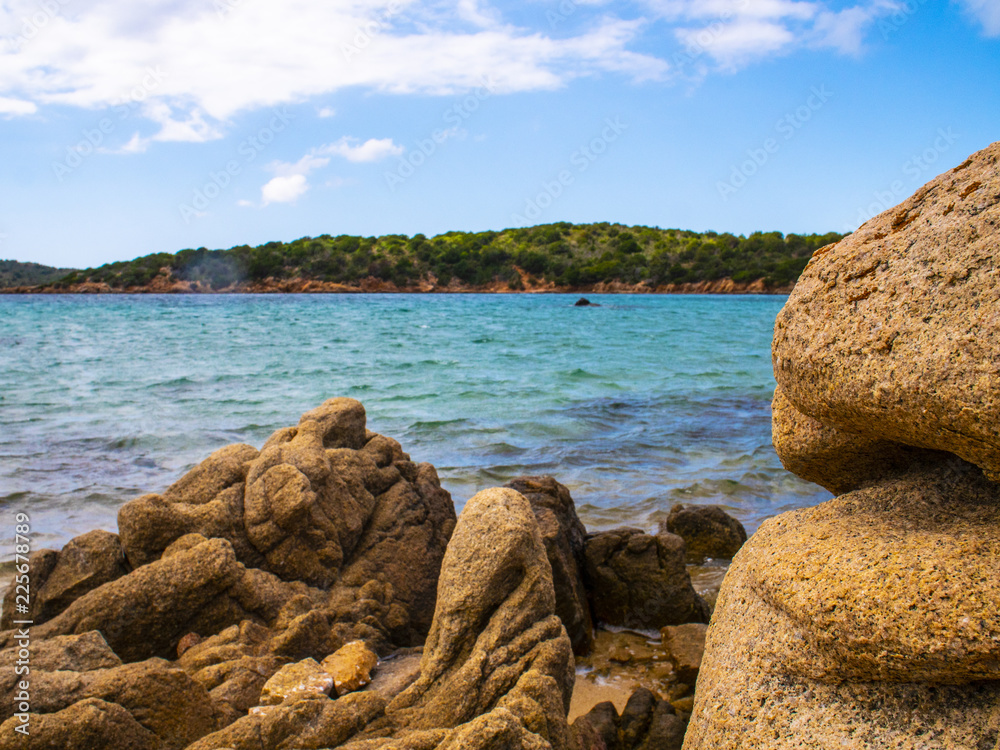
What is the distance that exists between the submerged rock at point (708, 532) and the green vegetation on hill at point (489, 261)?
86.5 m

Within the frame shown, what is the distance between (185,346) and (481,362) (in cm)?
1320

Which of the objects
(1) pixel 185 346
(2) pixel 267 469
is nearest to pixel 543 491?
(2) pixel 267 469

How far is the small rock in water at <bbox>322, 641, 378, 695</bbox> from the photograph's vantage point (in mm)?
4477

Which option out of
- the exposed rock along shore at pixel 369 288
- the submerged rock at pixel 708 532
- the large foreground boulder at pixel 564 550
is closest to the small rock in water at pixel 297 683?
the large foreground boulder at pixel 564 550

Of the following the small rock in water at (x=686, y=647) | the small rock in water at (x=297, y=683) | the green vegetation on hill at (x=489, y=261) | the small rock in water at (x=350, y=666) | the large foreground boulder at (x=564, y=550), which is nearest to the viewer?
the small rock in water at (x=297, y=683)

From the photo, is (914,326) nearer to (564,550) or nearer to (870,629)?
(870,629)

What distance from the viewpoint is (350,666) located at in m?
4.62

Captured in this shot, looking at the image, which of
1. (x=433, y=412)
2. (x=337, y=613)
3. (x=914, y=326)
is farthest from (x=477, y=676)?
(x=433, y=412)

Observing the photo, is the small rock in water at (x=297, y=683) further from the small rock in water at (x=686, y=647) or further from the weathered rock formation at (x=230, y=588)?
the small rock in water at (x=686, y=647)

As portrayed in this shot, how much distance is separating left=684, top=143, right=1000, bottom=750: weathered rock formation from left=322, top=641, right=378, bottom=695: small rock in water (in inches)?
87.5

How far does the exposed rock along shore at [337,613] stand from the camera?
3.55 metres

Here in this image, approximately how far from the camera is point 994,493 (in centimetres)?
269

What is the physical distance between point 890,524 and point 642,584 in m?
4.01

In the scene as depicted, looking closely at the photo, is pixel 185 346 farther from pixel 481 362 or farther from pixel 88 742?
pixel 88 742
